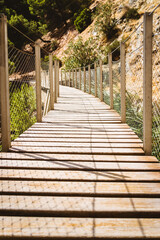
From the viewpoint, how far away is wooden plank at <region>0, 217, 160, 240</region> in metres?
1.35

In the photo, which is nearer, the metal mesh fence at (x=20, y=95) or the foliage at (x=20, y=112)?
the metal mesh fence at (x=20, y=95)

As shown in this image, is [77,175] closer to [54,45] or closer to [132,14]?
[132,14]

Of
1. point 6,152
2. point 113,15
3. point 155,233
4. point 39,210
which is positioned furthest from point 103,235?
point 113,15

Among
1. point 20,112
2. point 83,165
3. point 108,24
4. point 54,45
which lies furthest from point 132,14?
point 83,165

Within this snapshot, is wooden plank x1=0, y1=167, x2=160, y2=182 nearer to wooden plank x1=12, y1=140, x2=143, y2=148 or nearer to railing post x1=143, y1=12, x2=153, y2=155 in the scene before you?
railing post x1=143, y1=12, x2=153, y2=155

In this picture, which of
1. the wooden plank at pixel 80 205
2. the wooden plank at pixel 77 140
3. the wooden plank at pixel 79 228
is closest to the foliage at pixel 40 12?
the wooden plank at pixel 77 140

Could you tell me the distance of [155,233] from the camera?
1365 millimetres

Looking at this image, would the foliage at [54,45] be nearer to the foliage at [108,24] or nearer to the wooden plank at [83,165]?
the foliage at [108,24]

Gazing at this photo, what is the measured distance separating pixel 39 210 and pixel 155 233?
65 cm

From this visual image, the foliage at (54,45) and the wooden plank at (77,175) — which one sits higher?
the foliage at (54,45)

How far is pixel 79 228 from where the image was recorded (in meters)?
1.42

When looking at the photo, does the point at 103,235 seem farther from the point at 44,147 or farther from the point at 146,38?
the point at 146,38

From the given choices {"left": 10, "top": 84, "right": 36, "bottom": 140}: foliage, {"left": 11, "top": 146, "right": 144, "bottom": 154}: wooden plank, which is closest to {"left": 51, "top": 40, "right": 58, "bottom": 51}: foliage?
{"left": 10, "top": 84, "right": 36, "bottom": 140}: foliage

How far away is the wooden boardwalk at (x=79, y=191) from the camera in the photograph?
1.42 meters
